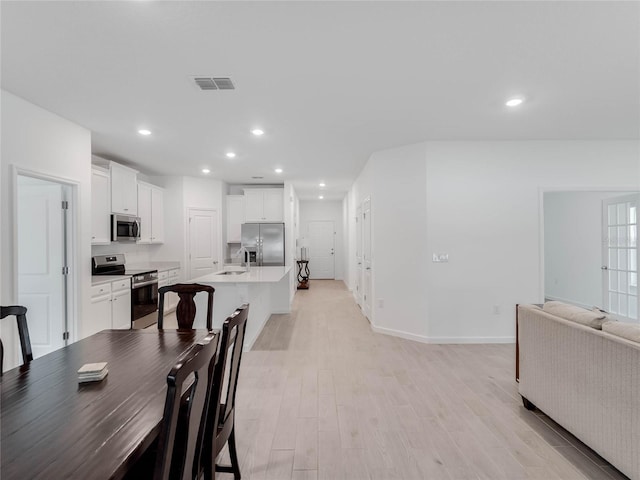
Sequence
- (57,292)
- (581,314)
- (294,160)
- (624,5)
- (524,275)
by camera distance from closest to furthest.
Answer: (624,5)
(581,314)
(57,292)
(524,275)
(294,160)

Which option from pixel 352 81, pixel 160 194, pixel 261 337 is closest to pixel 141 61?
pixel 352 81

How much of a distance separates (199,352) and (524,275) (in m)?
4.29

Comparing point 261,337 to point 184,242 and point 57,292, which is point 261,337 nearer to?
point 57,292

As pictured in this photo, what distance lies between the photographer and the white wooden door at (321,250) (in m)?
10.1

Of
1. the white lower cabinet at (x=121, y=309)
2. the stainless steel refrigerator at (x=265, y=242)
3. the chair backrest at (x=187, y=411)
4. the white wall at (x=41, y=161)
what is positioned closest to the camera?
the chair backrest at (x=187, y=411)

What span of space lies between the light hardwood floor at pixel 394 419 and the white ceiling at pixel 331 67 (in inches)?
103

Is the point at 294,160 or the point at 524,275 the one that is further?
the point at 294,160

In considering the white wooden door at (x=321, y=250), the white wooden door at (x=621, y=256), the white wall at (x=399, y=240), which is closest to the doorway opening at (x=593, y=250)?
the white wooden door at (x=621, y=256)

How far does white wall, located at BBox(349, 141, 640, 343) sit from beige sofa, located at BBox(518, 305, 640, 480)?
1567 mm

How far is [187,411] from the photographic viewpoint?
0.99 meters

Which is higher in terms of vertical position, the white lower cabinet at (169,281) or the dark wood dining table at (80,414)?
the dark wood dining table at (80,414)

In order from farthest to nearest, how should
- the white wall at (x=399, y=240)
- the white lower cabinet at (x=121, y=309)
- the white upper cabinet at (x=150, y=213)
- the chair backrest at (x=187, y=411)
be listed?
the white upper cabinet at (x=150, y=213) < the white wall at (x=399, y=240) < the white lower cabinet at (x=121, y=309) < the chair backrest at (x=187, y=411)

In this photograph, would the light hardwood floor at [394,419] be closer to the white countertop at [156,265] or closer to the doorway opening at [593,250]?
the doorway opening at [593,250]

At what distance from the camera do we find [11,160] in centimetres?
263
